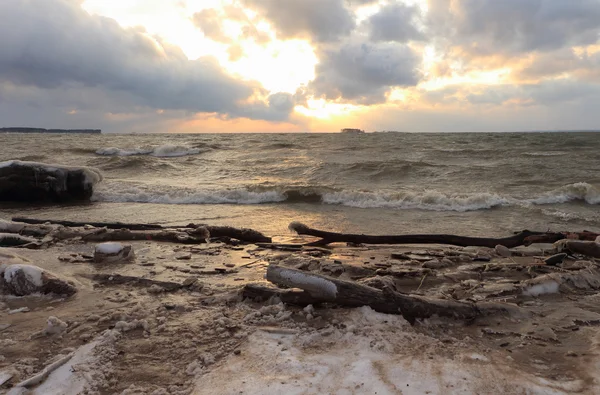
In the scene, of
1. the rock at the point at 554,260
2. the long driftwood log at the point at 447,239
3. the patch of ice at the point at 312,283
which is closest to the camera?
the patch of ice at the point at 312,283

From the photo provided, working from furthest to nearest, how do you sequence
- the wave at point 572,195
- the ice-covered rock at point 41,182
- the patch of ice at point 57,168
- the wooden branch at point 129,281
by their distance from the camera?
the wave at point 572,195, the patch of ice at point 57,168, the ice-covered rock at point 41,182, the wooden branch at point 129,281

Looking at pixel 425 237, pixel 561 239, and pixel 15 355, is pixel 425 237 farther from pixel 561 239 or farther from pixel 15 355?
pixel 15 355

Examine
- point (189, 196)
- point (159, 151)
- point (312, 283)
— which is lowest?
point (189, 196)

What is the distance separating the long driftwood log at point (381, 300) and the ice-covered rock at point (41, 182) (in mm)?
11709

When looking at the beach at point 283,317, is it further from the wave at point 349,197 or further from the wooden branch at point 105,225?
the wave at point 349,197

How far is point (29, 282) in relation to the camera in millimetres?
4480

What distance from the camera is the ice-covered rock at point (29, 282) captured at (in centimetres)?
445

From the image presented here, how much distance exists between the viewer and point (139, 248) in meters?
6.78

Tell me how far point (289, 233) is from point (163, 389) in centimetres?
590

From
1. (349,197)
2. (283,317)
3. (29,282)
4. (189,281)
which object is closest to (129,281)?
(189,281)

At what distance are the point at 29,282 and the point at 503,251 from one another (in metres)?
6.87

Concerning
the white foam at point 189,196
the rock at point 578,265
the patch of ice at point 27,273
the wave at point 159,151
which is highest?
the wave at point 159,151

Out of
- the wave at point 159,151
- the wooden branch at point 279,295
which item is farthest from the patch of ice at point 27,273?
the wave at point 159,151

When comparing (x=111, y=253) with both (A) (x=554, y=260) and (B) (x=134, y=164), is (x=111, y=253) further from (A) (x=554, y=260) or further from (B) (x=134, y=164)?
(B) (x=134, y=164)
